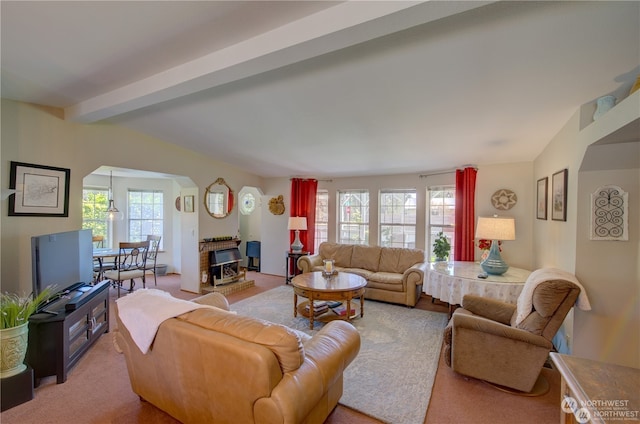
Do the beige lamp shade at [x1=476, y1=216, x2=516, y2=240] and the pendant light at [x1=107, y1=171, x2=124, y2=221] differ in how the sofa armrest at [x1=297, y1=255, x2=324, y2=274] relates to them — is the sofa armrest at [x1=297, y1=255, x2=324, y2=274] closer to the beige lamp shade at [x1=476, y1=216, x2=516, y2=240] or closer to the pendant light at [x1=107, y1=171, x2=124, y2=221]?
the beige lamp shade at [x1=476, y1=216, x2=516, y2=240]

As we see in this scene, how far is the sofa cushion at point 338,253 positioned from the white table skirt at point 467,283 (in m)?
1.60

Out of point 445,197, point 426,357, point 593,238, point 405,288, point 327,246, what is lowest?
point 426,357

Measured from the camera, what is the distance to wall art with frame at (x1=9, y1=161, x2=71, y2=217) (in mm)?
2732

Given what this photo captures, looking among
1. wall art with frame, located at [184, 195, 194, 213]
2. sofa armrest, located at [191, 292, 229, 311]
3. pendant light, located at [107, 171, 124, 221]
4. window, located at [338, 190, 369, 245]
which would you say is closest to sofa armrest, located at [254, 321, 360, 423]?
sofa armrest, located at [191, 292, 229, 311]

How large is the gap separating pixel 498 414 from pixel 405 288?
7.37 feet

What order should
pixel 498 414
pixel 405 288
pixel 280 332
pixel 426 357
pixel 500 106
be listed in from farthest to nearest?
pixel 405 288, pixel 426 357, pixel 500 106, pixel 498 414, pixel 280 332

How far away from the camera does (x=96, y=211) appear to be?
5.77 m

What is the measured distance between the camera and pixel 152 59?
81.4 inches

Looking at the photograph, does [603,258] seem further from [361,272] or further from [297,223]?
[297,223]

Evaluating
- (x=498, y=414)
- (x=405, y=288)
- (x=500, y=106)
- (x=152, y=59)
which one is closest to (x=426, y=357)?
(x=498, y=414)

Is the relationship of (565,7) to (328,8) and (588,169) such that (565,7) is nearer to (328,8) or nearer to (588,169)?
(328,8)

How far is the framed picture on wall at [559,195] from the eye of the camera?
8.90 feet

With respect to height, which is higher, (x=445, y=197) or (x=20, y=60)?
(x=20, y=60)

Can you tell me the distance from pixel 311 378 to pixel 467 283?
2.47 m
